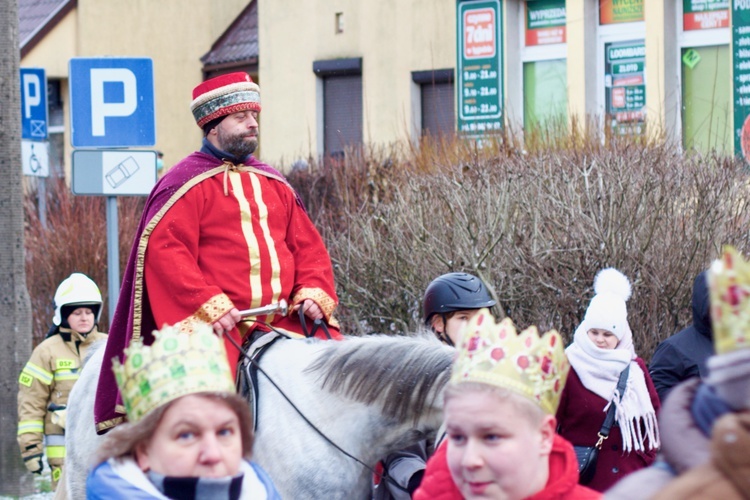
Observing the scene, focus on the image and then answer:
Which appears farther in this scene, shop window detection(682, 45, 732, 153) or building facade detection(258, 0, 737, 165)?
building facade detection(258, 0, 737, 165)

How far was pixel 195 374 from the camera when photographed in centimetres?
312

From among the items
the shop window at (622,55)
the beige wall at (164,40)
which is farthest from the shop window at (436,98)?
the beige wall at (164,40)

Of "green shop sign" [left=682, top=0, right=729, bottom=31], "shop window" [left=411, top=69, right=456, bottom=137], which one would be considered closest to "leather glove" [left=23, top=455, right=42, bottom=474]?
"green shop sign" [left=682, top=0, right=729, bottom=31]

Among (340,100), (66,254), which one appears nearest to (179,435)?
(66,254)

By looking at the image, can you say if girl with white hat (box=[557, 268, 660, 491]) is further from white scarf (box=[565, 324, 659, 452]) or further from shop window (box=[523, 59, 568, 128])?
shop window (box=[523, 59, 568, 128])

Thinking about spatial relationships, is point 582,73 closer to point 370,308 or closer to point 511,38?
point 511,38

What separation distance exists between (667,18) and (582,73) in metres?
1.23

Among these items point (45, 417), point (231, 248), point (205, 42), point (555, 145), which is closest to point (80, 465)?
point (231, 248)

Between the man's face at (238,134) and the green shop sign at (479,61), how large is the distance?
1042 centimetres

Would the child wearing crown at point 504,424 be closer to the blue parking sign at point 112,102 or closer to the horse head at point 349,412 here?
the horse head at point 349,412

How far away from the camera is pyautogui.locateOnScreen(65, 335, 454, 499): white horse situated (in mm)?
5059

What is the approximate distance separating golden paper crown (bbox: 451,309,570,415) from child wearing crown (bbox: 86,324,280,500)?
517 millimetres

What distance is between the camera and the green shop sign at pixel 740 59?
14.2 m

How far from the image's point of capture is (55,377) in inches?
357
